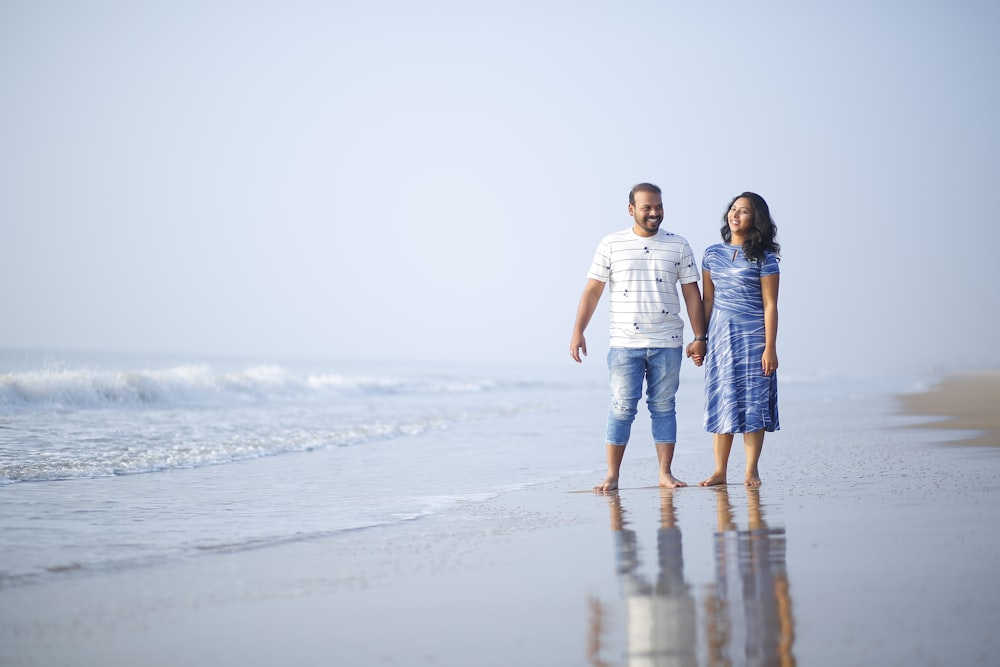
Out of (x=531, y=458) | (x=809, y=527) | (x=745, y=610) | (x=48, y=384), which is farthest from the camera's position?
(x=48, y=384)

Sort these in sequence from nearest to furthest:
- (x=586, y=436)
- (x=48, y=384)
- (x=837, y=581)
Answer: (x=837, y=581)
(x=586, y=436)
(x=48, y=384)

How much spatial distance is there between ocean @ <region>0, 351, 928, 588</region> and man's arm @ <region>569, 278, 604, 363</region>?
41.9 inches

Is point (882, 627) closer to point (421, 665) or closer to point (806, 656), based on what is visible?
point (806, 656)

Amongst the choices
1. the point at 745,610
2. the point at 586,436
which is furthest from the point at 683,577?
the point at 586,436

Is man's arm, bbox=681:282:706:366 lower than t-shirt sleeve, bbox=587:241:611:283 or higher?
lower

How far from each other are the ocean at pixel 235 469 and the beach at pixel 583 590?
0.31 m

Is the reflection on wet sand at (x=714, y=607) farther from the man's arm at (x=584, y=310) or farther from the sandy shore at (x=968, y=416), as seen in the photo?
the sandy shore at (x=968, y=416)

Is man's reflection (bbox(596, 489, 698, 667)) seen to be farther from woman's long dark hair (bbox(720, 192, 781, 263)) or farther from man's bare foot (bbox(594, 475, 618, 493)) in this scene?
woman's long dark hair (bbox(720, 192, 781, 263))

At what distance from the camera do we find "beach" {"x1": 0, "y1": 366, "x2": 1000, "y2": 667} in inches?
78.3

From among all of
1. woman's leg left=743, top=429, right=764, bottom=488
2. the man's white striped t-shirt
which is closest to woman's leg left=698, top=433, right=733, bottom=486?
woman's leg left=743, top=429, right=764, bottom=488

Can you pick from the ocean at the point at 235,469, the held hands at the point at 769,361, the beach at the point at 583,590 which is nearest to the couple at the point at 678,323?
the held hands at the point at 769,361

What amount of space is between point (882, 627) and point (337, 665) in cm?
128

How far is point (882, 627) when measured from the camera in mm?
2016

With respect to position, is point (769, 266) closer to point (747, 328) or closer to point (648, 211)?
point (747, 328)
